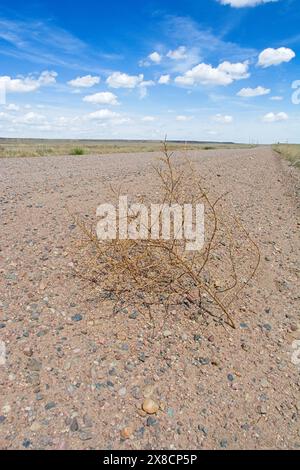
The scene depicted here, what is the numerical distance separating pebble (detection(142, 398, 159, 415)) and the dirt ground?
33 mm

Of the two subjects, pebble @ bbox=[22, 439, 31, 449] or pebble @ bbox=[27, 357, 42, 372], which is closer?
pebble @ bbox=[22, 439, 31, 449]

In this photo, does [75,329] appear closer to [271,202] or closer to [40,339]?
[40,339]

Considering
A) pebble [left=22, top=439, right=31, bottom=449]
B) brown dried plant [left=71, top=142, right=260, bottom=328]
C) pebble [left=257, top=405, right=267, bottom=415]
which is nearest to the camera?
pebble [left=22, top=439, right=31, bottom=449]

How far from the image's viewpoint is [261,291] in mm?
3887

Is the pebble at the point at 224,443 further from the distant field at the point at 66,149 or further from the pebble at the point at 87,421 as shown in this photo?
the distant field at the point at 66,149

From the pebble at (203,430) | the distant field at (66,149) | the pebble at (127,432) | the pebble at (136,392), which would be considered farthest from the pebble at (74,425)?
the distant field at (66,149)

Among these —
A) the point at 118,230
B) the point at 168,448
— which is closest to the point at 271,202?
the point at 118,230

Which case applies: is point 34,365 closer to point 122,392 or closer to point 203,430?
point 122,392

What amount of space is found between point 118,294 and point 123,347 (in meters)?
0.71

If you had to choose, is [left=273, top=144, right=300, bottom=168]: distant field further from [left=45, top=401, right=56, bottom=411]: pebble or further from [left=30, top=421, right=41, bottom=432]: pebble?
[left=30, top=421, right=41, bottom=432]: pebble

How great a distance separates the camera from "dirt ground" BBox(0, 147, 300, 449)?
215 cm

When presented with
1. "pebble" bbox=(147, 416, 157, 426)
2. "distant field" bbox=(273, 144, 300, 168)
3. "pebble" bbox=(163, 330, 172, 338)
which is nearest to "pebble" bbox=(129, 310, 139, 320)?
"pebble" bbox=(163, 330, 172, 338)

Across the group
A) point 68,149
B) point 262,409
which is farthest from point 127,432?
point 68,149

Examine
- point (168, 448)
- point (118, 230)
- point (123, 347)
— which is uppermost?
point (118, 230)
